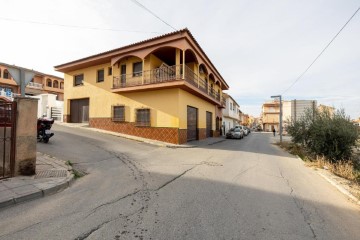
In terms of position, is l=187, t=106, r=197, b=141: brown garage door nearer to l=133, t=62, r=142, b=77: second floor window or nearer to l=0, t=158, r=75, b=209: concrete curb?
l=133, t=62, r=142, b=77: second floor window

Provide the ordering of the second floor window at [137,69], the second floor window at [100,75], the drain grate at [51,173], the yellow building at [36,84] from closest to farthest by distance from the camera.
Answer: the drain grate at [51,173]
the second floor window at [137,69]
the second floor window at [100,75]
the yellow building at [36,84]

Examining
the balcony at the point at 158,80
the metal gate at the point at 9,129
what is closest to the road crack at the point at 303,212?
the metal gate at the point at 9,129

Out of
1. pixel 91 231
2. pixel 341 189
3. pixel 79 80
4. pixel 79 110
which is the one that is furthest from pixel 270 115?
pixel 91 231

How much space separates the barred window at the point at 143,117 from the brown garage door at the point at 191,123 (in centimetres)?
336

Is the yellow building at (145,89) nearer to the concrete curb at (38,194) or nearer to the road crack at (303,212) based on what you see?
the concrete curb at (38,194)

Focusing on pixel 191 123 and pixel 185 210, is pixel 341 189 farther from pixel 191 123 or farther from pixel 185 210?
pixel 191 123

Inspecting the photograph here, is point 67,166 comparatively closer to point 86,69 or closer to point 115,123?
point 115,123

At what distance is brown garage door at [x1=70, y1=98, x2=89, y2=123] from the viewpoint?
2031 centimetres

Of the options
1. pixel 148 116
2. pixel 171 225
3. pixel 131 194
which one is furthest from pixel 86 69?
pixel 171 225

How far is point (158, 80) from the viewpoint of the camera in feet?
51.9

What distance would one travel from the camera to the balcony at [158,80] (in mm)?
14734

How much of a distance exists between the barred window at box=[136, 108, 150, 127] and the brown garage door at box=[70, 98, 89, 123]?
6.50 metres

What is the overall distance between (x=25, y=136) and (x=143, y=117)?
11246 mm

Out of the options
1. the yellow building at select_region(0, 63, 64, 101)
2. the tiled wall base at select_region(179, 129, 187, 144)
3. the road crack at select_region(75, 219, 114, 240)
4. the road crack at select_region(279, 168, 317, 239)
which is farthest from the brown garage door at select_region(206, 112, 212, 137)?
the yellow building at select_region(0, 63, 64, 101)
